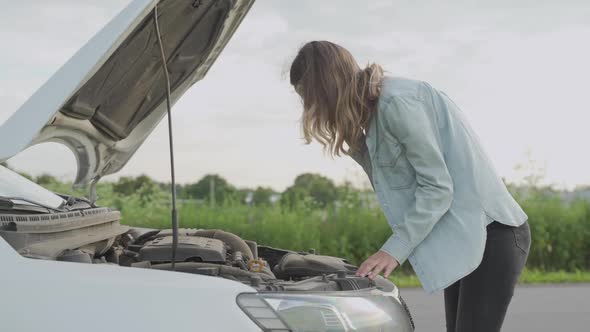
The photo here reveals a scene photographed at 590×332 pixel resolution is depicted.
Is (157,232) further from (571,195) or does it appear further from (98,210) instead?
(571,195)

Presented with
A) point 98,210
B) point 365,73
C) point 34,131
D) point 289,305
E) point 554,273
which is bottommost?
point 554,273

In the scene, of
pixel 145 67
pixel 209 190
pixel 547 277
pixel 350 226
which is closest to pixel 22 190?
pixel 145 67

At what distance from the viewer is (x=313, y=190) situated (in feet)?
42.2

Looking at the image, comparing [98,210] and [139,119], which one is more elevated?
[139,119]

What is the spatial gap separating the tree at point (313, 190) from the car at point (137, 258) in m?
8.22

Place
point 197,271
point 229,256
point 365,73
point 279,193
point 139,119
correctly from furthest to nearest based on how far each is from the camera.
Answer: point 279,193, point 139,119, point 229,256, point 365,73, point 197,271

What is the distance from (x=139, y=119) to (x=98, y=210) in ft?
2.53

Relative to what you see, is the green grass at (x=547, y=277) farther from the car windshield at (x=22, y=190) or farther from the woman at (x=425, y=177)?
the woman at (x=425, y=177)

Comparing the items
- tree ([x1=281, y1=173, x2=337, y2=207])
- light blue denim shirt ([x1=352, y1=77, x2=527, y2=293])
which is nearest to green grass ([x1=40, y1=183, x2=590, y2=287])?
tree ([x1=281, y1=173, x2=337, y2=207])

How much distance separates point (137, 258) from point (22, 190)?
652mm

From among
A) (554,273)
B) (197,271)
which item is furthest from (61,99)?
(554,273)

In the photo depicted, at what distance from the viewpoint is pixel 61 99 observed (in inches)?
99.0

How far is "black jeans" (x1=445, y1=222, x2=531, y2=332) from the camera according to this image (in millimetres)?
3020

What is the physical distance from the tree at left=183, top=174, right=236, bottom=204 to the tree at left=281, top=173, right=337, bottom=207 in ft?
3.08
